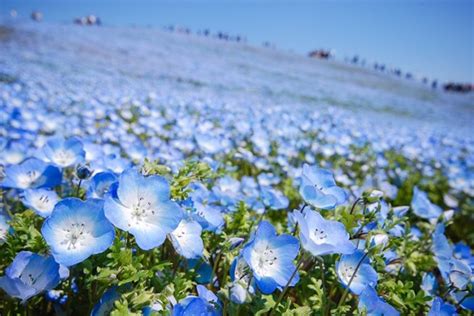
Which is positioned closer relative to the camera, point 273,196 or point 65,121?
point 273,196

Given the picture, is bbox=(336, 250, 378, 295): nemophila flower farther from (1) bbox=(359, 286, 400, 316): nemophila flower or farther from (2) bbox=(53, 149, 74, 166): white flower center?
(2) bbox=(53, 149, 74, 166): white flower center

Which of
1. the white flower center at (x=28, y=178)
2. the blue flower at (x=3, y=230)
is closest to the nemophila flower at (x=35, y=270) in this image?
the blue flower at (x=3, y=230)

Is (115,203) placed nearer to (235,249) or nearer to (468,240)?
(235,249)

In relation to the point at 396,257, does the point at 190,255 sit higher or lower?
higher

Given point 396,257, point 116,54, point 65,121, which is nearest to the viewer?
point 396,257

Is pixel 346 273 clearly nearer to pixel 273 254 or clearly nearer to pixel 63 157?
pixel 273 254

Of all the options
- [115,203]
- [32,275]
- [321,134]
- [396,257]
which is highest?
[115,203]

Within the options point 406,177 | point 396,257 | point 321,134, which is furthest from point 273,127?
point 396,257

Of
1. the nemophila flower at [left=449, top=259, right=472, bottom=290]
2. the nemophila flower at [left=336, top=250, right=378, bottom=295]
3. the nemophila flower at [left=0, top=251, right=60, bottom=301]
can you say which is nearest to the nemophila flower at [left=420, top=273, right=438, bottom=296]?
the nemophila flower at [left=449, top=259, right=472, bottom=290]
